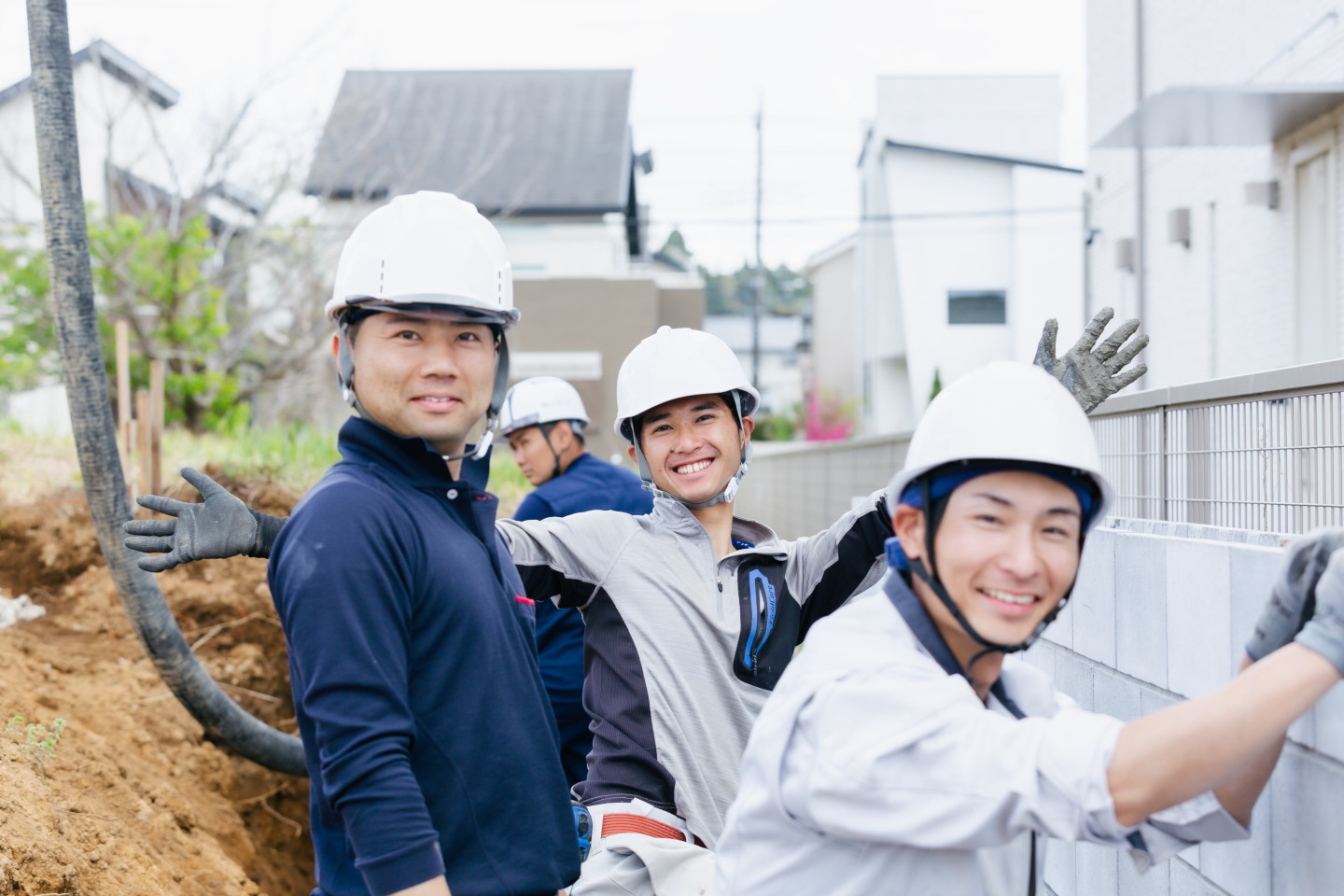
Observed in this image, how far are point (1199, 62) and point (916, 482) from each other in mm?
12809

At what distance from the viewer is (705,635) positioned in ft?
10.1

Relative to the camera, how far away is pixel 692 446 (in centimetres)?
331

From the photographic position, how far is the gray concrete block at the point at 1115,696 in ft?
9.57

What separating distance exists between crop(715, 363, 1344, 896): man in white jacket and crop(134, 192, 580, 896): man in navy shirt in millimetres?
461

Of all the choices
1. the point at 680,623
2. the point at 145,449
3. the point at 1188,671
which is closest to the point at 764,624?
the point at 680,623

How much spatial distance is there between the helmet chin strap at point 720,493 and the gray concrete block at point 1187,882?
1.42m

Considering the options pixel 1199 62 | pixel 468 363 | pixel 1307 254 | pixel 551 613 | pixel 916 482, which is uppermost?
pixel 1199 62

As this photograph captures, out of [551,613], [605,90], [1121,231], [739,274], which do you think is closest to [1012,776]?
[551,613]

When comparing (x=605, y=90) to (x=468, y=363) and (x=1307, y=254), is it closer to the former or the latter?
(x=1307, y=254)

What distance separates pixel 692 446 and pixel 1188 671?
55.4 inches

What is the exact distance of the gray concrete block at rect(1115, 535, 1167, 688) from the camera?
2736mm

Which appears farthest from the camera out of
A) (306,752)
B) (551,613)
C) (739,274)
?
(739,274)

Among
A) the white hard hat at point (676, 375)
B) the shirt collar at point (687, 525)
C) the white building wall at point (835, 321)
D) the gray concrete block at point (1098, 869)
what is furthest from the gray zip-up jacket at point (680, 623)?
the white building wall at point (835, 321)

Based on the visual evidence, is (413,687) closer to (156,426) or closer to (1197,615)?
(1197,615)
